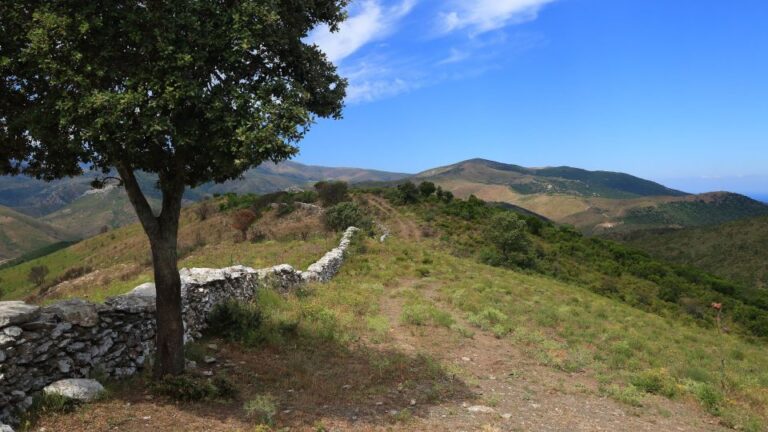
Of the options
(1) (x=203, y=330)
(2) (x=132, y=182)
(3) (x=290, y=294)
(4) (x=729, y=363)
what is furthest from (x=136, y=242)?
(4) (x=729, y=363)

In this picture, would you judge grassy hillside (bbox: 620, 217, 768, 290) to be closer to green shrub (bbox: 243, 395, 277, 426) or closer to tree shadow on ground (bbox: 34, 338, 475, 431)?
tree shadow on ground (bbox: 34, 338, 475, 431)

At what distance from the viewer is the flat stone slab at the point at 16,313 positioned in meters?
7.92

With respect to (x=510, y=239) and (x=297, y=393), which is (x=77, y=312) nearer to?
(x=297, y=393)

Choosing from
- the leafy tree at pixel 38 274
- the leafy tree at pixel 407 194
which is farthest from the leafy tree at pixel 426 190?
the leafy tree at pixel 38 274

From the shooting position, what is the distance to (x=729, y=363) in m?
20.0

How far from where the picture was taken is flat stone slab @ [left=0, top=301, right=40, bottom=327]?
312 inches

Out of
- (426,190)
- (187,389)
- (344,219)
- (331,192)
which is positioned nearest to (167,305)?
(187,389)

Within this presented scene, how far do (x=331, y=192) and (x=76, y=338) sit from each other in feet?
180

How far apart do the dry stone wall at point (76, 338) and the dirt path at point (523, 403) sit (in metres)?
6.32

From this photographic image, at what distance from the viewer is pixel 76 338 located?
30.3 feet

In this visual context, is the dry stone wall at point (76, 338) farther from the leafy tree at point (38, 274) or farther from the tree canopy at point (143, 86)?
the leafy tree at point (38, 274)

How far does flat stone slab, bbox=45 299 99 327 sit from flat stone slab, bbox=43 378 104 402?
3.67 feet

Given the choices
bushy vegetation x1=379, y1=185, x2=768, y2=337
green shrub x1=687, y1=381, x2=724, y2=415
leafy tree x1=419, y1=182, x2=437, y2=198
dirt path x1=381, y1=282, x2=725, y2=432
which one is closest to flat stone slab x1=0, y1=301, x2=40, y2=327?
dirt path x1=381, y1=282, x2=725, y2=432

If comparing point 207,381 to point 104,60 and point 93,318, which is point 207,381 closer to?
point 93,318
